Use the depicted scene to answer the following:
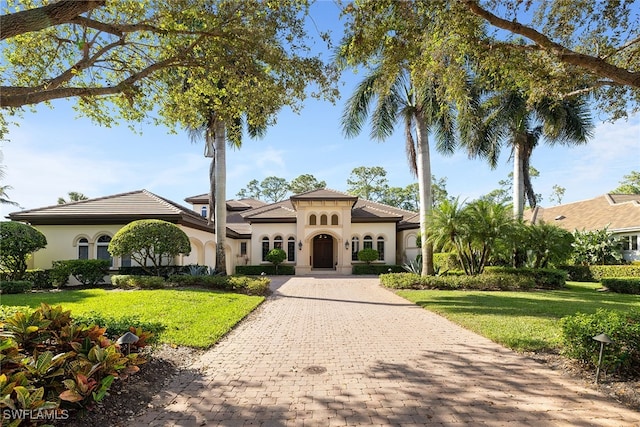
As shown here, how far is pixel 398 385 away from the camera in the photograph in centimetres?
472

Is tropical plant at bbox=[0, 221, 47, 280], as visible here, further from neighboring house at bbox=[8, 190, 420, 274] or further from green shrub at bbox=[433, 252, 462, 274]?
green shrub at bbox=[433, 252, 462, 274]

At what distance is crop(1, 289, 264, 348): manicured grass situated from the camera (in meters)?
7.33

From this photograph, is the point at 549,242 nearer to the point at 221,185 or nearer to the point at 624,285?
the point at 624,285

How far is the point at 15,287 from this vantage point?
13.7 meters

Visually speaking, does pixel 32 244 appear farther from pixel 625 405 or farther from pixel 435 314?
pixel 625 405

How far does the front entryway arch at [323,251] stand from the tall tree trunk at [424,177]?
43.2 ft

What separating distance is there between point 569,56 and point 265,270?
23745mm

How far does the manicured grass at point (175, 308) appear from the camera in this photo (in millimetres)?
7329

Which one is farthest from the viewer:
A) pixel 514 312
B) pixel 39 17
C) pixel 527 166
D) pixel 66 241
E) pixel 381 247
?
pixel 381 247

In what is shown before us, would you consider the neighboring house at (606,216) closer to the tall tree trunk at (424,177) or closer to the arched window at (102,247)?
the tall tree trunk at (424,177)

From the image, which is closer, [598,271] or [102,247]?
[102,247]

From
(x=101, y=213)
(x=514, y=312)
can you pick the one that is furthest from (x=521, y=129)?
(x=101, y=213)

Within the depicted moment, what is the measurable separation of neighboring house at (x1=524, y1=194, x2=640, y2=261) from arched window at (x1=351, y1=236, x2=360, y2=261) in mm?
12547

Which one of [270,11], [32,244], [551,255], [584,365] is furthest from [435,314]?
[32,244]
